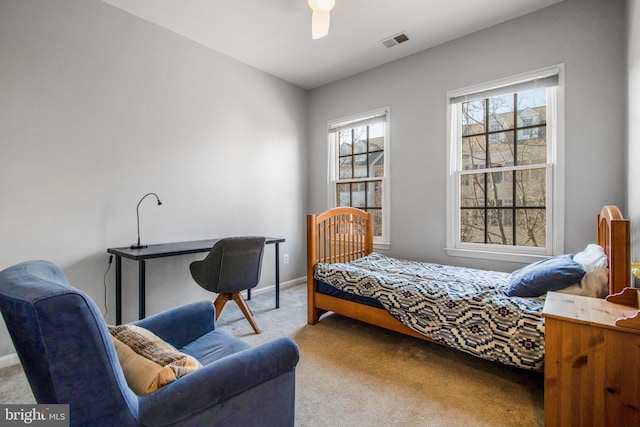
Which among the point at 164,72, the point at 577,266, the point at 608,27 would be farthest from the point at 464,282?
the point at 164,72

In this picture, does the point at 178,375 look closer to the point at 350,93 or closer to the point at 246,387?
the point at 246,387

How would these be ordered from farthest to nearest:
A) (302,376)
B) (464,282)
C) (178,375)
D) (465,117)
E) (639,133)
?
1. (465,117)
2. (464,282)
3. (302,376)
4. (639,133)
5. (178,375)

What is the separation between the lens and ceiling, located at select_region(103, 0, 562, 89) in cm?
246

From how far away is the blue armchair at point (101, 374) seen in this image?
0.69 metres

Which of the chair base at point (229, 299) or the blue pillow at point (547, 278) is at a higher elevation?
the blue pillow at point (547, 278)

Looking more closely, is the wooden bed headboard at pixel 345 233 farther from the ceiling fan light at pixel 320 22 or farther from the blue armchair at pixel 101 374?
the blue armchair at pixel 101 374

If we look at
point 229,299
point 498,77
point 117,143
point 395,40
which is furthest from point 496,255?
point 117,143

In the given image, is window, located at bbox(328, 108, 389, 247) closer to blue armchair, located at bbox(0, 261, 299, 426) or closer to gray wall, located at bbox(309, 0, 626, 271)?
gray wall, located at bbox(309, 0, 626, 271)

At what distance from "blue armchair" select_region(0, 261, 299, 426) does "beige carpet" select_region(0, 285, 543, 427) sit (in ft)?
2.10

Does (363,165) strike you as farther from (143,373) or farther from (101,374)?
(101,374)

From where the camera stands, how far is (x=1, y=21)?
2010mm

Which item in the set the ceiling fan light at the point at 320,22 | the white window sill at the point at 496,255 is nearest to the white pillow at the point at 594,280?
the white window sill at the point at 496,255

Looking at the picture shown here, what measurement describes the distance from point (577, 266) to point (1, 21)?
3992 mm

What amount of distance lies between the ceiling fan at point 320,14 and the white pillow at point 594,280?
232 cm
